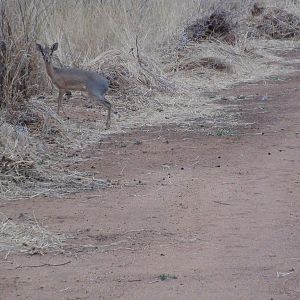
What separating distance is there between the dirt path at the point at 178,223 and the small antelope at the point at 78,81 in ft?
2.68

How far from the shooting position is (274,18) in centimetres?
2086

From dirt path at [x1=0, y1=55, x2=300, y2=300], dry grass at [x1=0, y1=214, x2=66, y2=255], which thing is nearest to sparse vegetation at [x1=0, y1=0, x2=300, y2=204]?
dirt path at [x1=0, y1=55, x2=300, y2=300]

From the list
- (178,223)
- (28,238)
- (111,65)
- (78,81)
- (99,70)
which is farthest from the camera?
(111,65)

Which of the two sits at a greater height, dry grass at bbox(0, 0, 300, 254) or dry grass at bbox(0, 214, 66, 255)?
dry grass at bbox(0, 214, 66, 255)

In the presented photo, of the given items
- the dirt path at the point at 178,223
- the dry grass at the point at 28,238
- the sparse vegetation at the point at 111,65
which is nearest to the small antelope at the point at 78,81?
the sparse vegetation at the point at 111,65

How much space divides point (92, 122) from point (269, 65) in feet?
22.5

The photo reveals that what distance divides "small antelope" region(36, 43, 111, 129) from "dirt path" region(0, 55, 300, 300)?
2.68 ft

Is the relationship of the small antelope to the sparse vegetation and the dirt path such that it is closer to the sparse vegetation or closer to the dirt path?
the sparse vegetation

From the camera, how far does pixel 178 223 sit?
6.12 metres

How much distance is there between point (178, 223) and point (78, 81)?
419cm

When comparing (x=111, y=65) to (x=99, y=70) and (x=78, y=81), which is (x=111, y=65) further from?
(x=78, y=81)

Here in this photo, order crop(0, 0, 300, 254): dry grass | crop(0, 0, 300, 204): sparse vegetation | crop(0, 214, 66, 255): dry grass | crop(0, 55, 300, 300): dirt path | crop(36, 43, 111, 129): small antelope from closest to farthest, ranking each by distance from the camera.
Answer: crop(0, 55, 300, 300): dirt path → crop(0, 214, 66, 255): dry grass → crop(0, 0, 300, 254): dry grass → crop(0, 0, 300, 204): sparse vegetation → crop(36, 43, 111, 129): small antelope

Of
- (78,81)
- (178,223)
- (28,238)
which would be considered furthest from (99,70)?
(28,238)

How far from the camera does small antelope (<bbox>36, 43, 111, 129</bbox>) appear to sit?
9.90 meters
